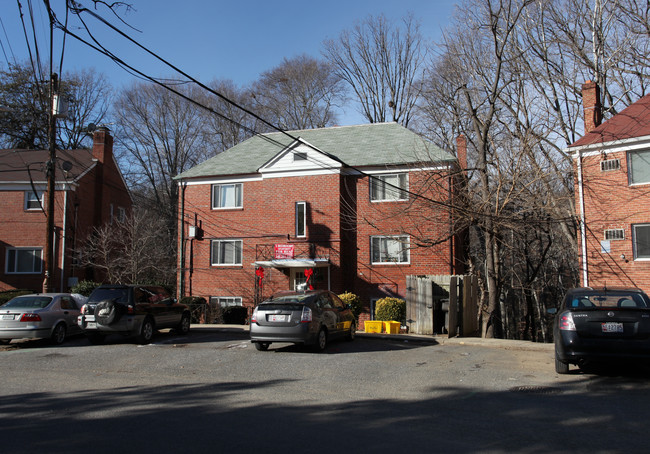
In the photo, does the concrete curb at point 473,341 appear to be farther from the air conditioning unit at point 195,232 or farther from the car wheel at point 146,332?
the air conditioning unit at point 195,232

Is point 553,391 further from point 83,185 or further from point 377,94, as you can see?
point 377,94

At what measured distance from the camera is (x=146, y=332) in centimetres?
1367

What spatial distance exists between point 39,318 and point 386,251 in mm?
13558

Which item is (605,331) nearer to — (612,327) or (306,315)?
(612,327)

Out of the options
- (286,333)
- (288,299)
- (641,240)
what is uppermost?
(641,240)

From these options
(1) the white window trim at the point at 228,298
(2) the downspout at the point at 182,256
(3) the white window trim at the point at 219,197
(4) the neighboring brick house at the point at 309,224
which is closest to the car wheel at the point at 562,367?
(4) the neighboring brick house at the point at 309,224

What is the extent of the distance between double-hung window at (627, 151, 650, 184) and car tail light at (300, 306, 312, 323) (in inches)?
516

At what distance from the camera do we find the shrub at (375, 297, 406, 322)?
17.8 metres

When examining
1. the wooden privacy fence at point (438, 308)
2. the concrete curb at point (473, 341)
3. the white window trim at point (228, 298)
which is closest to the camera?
the concrete curb at point (473, 341)

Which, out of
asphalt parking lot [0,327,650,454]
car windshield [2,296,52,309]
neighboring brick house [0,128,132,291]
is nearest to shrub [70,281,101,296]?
neighboring brick house [0,128,132,291]

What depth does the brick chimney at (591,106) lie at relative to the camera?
68.4ft

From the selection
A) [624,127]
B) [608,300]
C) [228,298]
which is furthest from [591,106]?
[228,298]

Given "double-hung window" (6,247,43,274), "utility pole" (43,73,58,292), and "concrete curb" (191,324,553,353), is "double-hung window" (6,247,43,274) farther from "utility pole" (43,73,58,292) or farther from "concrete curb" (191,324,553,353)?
"concrete curb" (191,324,553,353)

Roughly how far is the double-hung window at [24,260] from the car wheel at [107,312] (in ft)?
54.6
